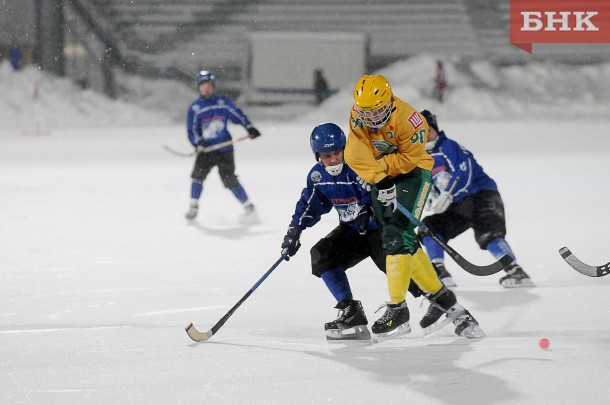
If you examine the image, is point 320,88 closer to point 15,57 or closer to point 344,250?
point 15,57

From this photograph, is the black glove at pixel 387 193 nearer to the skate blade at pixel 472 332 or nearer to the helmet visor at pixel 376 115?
the helmet visor at pixel 376 115

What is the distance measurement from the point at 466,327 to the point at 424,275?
0.25 m

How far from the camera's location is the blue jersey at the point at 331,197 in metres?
3.65

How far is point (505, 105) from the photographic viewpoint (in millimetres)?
16531

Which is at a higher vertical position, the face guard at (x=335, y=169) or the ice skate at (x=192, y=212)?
the face guard at (x=335, y=169)

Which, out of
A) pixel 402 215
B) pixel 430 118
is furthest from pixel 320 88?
pixel 402 215

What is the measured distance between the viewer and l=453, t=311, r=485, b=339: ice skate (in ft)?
12.1

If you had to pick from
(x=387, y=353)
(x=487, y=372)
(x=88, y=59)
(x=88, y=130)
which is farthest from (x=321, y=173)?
(x=88, y=59)

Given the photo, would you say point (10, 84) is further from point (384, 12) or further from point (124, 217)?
point (124, 217)

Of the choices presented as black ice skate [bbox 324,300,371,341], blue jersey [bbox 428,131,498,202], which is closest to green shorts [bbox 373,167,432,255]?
black ice skate [bbox 324,300,371,341]

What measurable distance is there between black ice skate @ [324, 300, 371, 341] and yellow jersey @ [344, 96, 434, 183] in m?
0.56

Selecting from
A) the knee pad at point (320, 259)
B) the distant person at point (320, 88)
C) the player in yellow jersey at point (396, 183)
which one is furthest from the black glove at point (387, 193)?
the distant person at point (320, 88)

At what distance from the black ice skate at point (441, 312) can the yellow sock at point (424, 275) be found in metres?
0.03

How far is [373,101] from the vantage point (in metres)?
3.43
